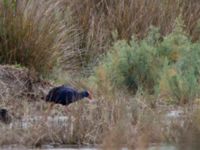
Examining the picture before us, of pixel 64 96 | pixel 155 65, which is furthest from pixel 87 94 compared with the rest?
pixel 155 65

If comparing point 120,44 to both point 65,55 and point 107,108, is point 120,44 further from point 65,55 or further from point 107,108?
point 107,108

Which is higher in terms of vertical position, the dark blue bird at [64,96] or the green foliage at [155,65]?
the green foliage at [155,65]

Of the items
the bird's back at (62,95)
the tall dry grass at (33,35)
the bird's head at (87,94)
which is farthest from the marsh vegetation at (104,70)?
the bird's head at (87,94)

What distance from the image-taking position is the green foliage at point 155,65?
38.7 feet

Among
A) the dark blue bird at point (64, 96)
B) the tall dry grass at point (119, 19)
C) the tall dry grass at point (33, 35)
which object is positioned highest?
the tall dry grass at point (119, 19)

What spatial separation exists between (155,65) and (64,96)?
9.10ft

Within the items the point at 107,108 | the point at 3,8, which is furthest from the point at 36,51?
the point at 107,108

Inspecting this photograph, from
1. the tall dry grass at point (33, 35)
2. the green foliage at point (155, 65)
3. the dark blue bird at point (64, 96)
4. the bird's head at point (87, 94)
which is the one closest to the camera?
the dark blue bird at point (64, 96)

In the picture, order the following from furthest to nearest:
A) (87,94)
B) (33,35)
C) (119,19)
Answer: (119,19) < (33,35) < (87,94)

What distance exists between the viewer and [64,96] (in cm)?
1058

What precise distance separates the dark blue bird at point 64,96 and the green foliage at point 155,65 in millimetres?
1354

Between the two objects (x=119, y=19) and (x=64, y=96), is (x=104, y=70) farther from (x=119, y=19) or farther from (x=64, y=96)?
(x=119, y=19)

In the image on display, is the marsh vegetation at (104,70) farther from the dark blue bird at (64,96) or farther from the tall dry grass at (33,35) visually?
the dark blue bird at (64,96)

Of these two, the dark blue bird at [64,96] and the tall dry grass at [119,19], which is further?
the tall dry grass at [119,19]
